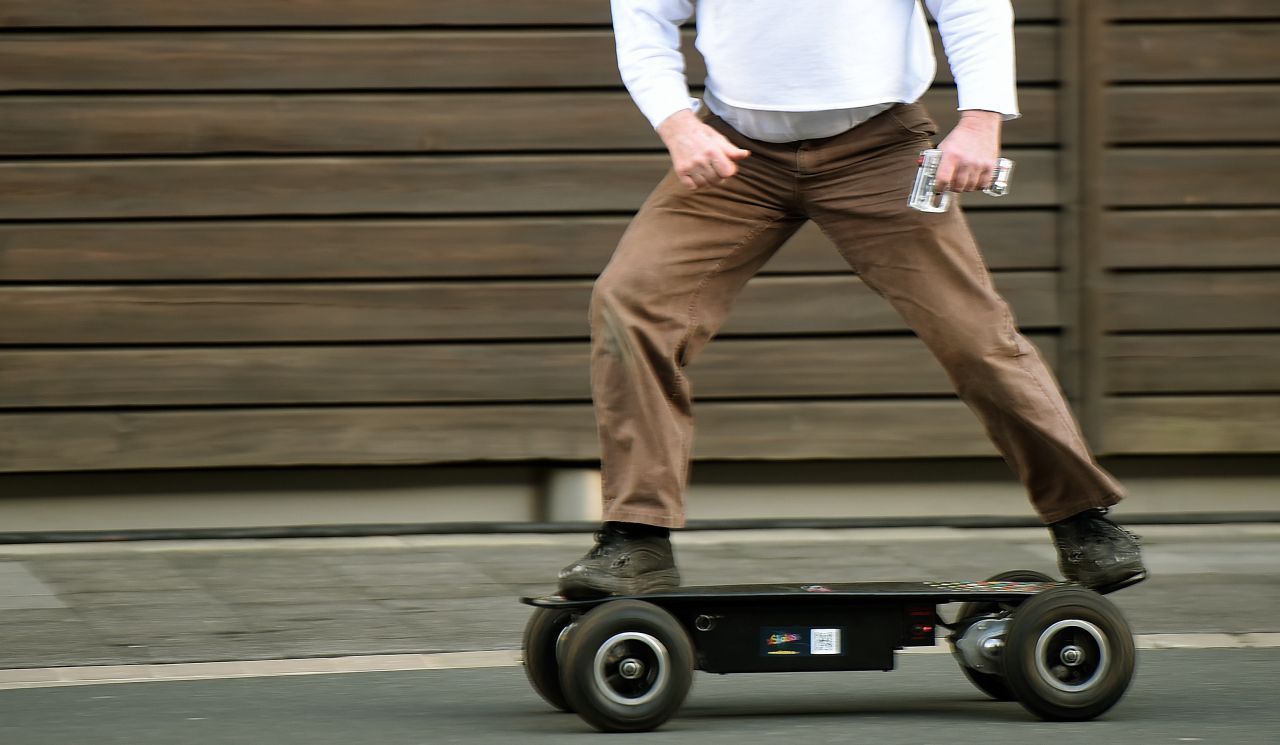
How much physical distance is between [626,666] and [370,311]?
11.4ft

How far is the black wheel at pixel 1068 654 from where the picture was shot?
3.25 m

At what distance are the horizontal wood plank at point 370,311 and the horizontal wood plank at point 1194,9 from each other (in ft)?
3.39

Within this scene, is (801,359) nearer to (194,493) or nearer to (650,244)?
(194,493)

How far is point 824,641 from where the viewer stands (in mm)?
3303

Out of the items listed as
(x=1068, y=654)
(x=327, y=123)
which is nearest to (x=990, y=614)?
(x=1068, y=654)

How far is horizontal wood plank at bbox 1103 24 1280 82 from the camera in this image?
6.61m

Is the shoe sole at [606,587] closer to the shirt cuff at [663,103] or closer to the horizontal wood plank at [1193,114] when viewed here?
the shirt cuff at [663,103]

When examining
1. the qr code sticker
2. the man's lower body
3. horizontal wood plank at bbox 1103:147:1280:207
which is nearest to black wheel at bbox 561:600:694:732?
the man's lower body

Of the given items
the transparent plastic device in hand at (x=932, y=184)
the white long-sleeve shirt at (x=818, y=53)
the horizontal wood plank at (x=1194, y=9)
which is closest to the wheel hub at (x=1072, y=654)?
the transparent plastic device in hand at (x=932, y=184)

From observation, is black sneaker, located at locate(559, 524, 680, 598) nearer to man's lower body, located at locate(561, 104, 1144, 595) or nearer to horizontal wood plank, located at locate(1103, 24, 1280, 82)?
man's lower body, located at locate(561, 104, 1144, 595)

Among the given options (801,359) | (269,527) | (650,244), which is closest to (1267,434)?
(801,359)

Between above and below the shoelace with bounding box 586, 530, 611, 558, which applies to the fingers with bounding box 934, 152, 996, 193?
above

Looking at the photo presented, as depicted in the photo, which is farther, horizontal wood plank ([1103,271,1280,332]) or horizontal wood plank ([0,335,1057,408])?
horizontal wood plank ([1103,271,1280,332])

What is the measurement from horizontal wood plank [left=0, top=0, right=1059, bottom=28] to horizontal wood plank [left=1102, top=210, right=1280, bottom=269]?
2050 mm
